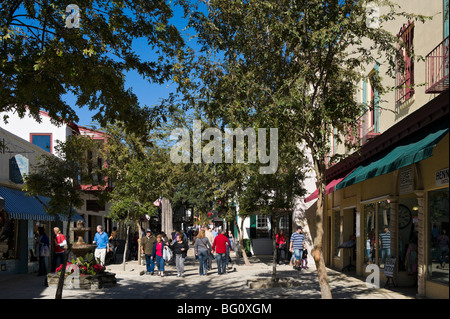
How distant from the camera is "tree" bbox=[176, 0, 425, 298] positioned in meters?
12.1

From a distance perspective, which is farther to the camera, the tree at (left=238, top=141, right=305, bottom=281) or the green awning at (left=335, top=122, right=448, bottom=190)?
the tree at (left=238, top=141, right=305, bottom=281)

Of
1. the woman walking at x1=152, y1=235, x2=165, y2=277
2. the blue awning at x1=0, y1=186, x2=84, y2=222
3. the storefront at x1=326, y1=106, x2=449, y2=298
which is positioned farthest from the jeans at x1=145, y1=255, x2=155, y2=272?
the storefront at x1=326, y1=106, x2=449, y2=298

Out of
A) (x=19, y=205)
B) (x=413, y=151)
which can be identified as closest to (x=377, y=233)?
(x=413, y=151)

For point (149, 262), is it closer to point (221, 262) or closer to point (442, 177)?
point (221, 262)

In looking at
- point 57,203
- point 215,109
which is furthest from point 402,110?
point 57,203

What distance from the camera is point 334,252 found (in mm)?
25406

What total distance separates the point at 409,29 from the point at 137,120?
763cm

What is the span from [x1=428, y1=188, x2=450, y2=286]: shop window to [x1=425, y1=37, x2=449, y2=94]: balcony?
2395 mm

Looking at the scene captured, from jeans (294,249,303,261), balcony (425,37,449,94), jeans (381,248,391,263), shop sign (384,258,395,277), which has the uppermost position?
balcony (425,37,449,94)

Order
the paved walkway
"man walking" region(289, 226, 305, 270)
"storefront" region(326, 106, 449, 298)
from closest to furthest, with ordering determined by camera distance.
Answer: "storefront" region(326, 106, 449, 298), the paved walkway, "man walking" region(289, 226, 305, 270)

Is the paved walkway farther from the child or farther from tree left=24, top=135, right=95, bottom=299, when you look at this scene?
the child

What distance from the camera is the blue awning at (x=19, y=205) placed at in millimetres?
18797

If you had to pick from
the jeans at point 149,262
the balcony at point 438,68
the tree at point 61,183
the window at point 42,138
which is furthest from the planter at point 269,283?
the window at point 42,138
